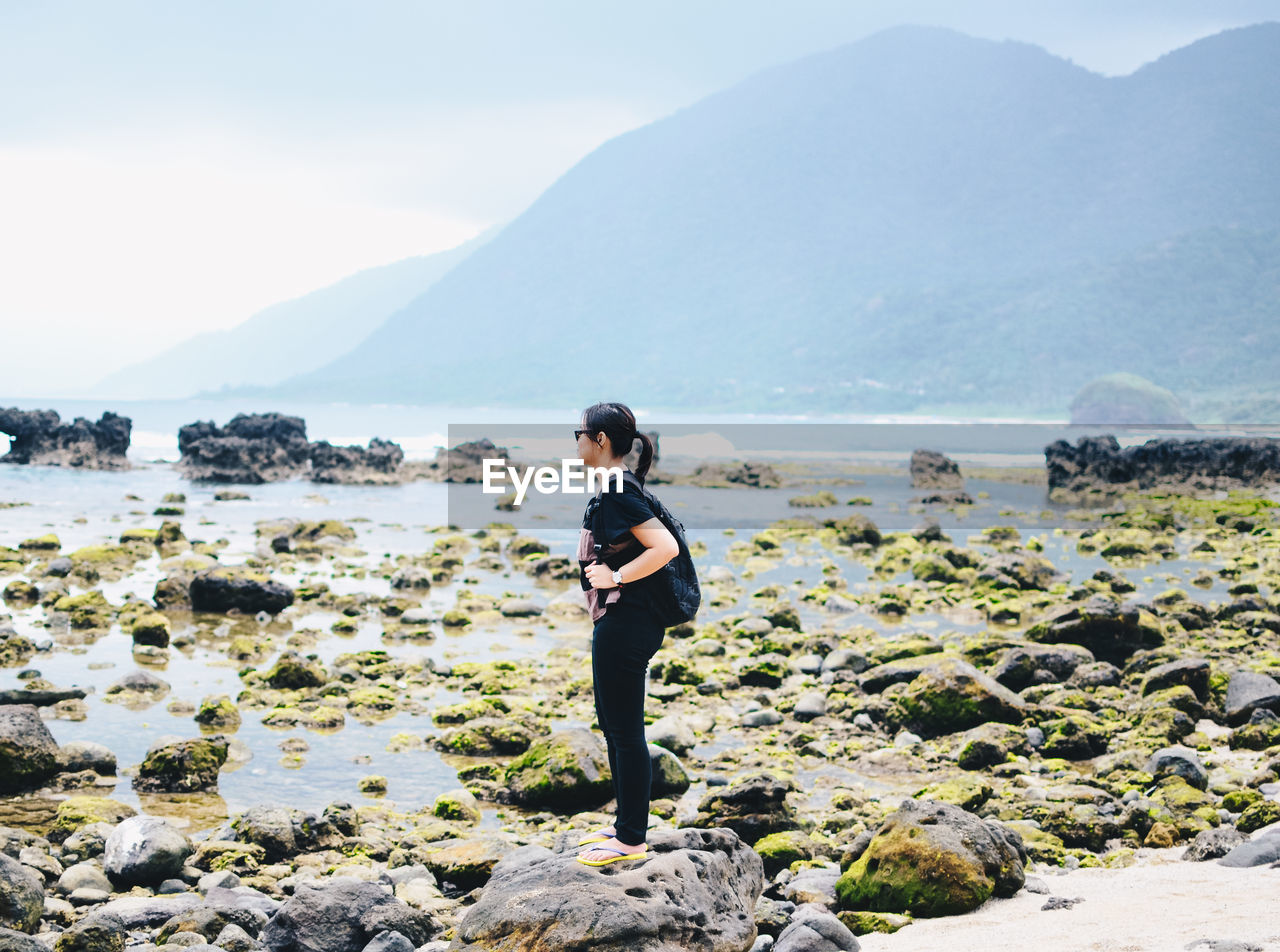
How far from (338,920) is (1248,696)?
9762 millimetres

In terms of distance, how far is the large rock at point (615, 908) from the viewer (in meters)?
4.96

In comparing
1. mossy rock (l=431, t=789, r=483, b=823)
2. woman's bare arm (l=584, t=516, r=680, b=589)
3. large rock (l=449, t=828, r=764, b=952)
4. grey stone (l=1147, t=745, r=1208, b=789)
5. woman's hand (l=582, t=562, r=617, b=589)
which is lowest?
mossy rock (l=431, t=789, r=483, b=823)

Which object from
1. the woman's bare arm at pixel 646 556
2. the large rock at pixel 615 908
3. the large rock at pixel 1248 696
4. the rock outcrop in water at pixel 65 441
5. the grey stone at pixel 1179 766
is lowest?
the grey stone at pixel 1179 766

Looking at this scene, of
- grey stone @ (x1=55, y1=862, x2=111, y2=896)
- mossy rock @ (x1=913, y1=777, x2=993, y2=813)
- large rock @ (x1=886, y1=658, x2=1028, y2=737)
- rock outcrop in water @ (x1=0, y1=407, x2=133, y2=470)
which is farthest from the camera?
rock outcrop in water @ (x1=0, y1=407, x2=133, y2=470)

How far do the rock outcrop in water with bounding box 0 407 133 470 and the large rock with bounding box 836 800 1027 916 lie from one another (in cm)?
5442

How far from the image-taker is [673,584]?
5297mm

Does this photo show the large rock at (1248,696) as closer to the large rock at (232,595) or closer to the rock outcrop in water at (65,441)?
the large rock at (232,595)

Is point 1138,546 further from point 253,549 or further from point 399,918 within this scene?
point 399,918

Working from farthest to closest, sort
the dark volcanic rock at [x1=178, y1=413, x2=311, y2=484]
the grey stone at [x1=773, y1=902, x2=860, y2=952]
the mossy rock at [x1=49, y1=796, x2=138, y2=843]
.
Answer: the dark volcanic rock at [x1=178, y1=413, x2=311, y2=484] → the mossy rock at [x1=49, y1=796, x2=138, y2=843] → the grey stone at [x1=773, y1=902, x2=860, y2=952]

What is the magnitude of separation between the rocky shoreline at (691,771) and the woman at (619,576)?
2.54 feet

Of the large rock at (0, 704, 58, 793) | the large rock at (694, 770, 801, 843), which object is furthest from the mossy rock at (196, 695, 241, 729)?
the large rock at (694, 770, 801, 843)

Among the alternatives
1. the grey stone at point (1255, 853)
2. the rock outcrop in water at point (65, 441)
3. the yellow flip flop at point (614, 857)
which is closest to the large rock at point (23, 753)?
the yellow flip flop at point (614, 857)

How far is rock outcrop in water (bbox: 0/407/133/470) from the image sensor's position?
54.3 m

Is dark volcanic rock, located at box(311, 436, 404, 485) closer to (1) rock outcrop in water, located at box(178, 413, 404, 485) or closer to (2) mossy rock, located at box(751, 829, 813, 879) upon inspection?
(1) rock outcrop in water, located at box(178, 413, 404, 485)
